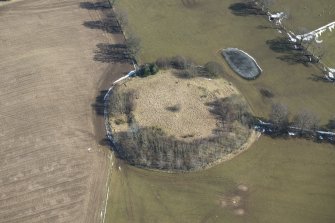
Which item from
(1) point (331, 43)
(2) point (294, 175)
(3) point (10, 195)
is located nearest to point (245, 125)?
(2) point (294, 175)

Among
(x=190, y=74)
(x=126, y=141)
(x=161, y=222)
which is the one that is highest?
(x=190, y=74)

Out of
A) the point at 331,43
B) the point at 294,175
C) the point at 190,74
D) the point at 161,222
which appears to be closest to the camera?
the point at 161,222

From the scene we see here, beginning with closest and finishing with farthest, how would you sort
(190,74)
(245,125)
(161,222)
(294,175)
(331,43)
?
(161,222)
(294,175)
(245,125)
(190,74)
(331,43)

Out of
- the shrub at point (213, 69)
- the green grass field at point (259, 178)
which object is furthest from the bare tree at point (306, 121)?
the shrub at point (213, 69)

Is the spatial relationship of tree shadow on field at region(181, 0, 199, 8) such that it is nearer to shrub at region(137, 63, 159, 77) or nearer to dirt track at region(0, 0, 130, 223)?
dirt track at region(0, 0, 130, 223)

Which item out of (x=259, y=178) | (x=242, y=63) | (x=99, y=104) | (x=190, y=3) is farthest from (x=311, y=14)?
(x=99, y=104)

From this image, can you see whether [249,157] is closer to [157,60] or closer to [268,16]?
[157,60]

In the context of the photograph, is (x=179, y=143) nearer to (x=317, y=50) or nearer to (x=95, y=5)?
(x=317, y=50)

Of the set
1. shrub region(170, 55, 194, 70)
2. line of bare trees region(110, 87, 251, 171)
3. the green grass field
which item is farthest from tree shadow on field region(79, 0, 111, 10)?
line of bare trees region(110, 87, 251, 171)
